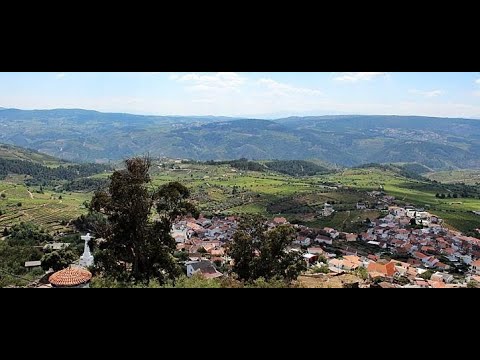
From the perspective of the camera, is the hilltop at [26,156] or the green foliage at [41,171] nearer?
the green foliage at [41,171]

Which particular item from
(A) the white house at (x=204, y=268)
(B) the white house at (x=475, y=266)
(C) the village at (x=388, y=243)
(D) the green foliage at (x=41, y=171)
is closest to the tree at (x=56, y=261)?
(A) the white house at (x=204, y=268)

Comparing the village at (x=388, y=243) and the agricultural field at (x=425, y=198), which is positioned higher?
the village at (x=388, y=243)

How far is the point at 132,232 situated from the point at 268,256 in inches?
74.1

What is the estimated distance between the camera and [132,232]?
16.9 ft

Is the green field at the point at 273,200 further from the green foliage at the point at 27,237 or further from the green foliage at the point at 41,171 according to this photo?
the green foliage at the point at 27,237

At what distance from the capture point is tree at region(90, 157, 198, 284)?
5074mm

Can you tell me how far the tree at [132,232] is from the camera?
507cm

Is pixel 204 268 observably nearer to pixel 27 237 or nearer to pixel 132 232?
pixel 132 232

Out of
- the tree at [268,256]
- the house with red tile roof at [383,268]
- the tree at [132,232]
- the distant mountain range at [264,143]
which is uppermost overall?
the tree at [132,232]

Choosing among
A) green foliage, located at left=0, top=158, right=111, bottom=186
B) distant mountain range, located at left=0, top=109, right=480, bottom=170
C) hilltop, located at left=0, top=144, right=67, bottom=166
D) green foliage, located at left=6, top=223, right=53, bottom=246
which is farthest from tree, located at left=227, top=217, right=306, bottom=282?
distant mountain range, located at left=0, top=109, right=480, bottom=170

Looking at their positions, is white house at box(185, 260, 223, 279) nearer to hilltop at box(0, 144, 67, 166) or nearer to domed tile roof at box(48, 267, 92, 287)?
domed tile roof at box(48, 267, 92, 287)

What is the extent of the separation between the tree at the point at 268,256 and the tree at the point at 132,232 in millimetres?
1163
